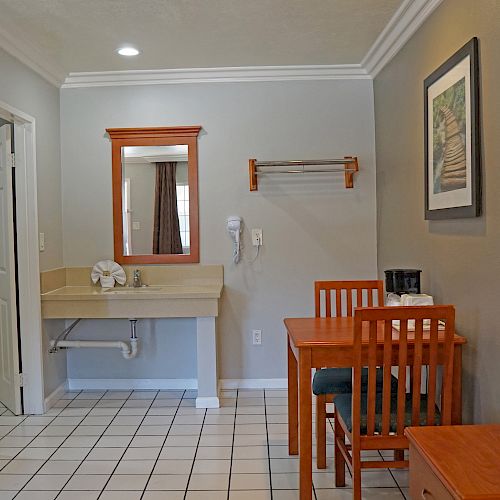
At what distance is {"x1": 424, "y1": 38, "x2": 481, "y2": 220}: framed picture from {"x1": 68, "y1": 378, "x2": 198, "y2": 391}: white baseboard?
2298 mm

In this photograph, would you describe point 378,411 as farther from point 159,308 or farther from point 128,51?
point 128,51

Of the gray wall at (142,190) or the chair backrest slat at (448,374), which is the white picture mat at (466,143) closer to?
the chair backrest slat at (448,374)

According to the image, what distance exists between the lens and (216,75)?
4.09m

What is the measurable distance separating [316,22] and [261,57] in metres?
0.68

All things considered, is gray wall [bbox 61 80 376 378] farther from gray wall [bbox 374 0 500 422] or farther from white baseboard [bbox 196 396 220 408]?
white baseboard [bbox 196 396 220 408]

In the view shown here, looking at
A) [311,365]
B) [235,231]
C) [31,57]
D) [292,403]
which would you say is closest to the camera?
[311,365]

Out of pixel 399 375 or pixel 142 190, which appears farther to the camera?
pixel 142 190

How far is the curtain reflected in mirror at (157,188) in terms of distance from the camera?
164 inches

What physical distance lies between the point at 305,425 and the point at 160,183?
2.37 m

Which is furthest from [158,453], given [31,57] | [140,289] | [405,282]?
[31,57]

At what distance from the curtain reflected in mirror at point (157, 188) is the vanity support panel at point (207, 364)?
669 millimetres

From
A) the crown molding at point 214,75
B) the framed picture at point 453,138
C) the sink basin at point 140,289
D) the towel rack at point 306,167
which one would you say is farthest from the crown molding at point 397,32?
the sink basin at point 140,289

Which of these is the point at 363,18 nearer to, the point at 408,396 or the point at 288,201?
the point at 288,201

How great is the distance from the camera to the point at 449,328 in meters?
2.19
